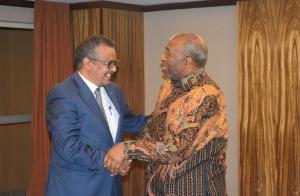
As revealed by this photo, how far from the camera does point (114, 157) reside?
2391 mm

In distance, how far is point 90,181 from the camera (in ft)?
8.16

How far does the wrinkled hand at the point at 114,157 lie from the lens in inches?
94.3

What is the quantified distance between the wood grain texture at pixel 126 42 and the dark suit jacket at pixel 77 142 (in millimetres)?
2004

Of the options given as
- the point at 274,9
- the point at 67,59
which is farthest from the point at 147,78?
the point at 274,9

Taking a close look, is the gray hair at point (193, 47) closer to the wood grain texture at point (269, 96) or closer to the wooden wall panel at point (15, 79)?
the wood grain texture at point (269, 96)

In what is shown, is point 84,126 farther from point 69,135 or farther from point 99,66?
point 99,66

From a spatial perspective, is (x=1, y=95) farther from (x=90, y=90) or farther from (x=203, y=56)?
(x=203, y=56)

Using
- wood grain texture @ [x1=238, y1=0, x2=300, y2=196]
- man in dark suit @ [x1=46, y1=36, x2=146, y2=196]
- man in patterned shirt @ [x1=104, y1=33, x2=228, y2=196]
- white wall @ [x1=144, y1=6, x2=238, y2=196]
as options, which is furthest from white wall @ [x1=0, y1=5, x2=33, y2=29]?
man in patterned shirt @ [x1=104, y1=33, x2=228, y2=196]

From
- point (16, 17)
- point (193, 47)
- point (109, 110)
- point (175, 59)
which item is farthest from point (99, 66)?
point (16, 17)

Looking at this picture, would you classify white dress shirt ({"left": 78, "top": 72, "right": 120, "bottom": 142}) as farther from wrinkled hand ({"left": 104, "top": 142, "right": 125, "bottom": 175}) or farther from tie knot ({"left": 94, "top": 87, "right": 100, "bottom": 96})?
wrinkled hand ({"left": 104, "top": 142, "right": 125, "bottom": 175})

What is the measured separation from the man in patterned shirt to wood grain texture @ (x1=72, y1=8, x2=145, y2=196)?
208 cm

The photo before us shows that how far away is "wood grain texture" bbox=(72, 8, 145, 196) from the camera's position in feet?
14.6

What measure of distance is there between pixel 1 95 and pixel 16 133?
0.59 meters

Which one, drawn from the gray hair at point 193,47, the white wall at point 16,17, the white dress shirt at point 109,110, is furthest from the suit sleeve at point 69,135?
the white wall at point 16,17
